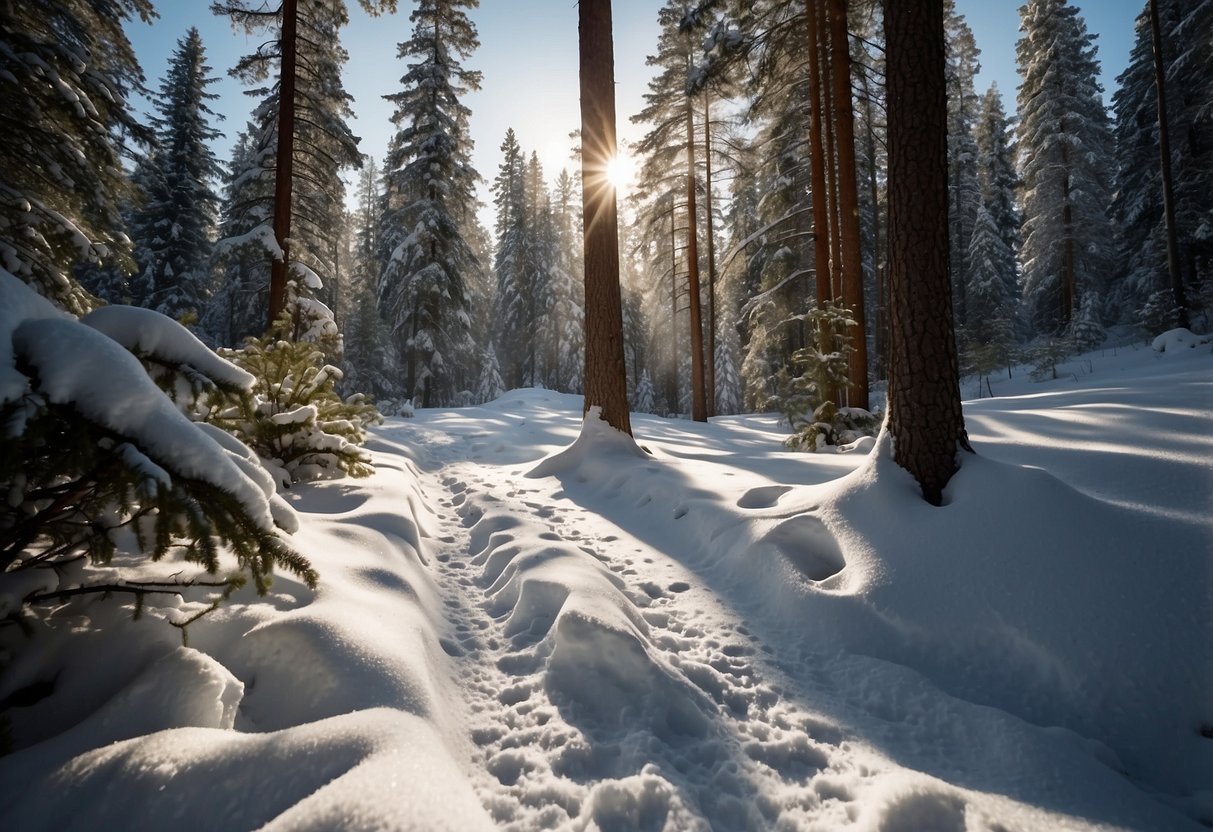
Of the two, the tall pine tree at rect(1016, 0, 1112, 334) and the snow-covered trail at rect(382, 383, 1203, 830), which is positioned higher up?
the tall pine tree at rect(1016, 0, 1112, 334)

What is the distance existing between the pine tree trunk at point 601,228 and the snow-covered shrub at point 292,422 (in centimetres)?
316

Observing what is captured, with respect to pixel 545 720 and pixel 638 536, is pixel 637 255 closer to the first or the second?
pixel 638 536

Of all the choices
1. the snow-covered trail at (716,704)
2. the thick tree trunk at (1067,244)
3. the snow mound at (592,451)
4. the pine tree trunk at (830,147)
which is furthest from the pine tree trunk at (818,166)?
the thick tree trunk at (1067,244)

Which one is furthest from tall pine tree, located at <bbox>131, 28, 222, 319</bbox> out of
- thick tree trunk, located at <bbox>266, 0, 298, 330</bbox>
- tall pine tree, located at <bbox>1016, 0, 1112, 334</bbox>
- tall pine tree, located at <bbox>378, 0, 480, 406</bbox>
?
tall pine tree, located at <bbox>1016, 0, 1112, 334</bbox>

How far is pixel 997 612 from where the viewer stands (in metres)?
2.29

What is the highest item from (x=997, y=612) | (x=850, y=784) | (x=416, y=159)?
(x=416, y=159)

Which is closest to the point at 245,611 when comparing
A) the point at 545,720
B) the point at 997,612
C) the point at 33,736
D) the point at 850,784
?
the point at 33,736

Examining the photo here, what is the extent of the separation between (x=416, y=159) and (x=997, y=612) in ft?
71.6

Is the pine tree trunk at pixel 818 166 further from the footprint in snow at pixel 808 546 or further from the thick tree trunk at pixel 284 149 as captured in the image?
the thick tree trunk at pixel 284 149

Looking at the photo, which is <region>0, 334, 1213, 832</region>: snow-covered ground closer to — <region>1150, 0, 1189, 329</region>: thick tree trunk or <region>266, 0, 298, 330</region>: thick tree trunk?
<region>266, 0, 298, 330</region>: thick tree trunk

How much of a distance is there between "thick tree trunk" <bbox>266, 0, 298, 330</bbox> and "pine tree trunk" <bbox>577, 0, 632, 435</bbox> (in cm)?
578

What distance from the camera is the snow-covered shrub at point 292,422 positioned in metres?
4.31

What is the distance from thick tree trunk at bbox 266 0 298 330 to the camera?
891 cm

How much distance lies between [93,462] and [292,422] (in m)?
3.29
